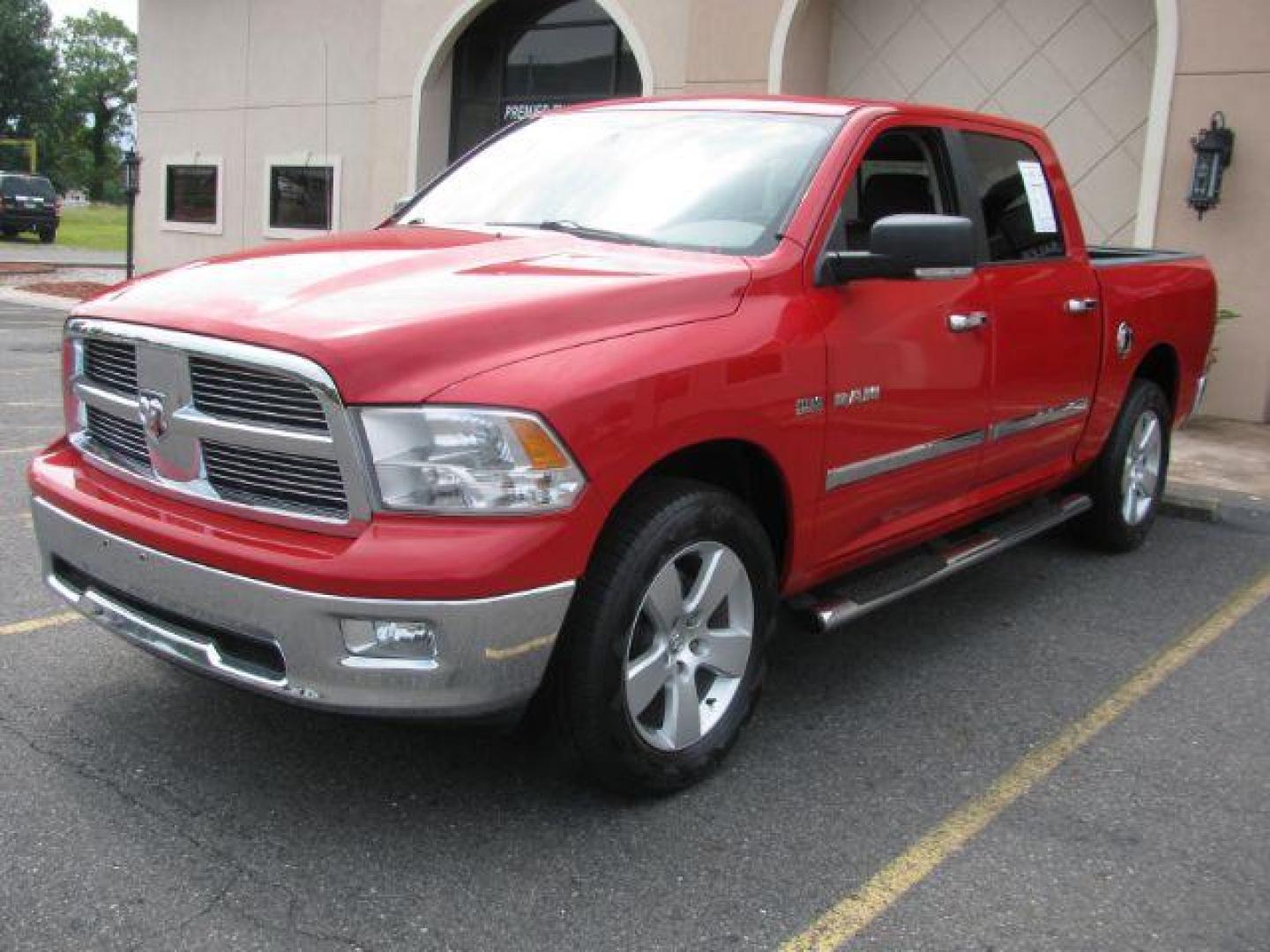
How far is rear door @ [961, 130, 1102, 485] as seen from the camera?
15.1 feet

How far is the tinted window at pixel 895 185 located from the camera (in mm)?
4051

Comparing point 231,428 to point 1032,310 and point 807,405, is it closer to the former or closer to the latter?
point 807,405

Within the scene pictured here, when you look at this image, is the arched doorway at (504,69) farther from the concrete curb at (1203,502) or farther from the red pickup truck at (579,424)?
the red pickup truck at (579,424)

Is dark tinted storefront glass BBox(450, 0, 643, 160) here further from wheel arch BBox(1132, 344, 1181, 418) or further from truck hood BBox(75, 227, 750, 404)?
truck hood BBox(75, 227, 750, 404)

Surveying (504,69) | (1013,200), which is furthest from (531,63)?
(1013,200)

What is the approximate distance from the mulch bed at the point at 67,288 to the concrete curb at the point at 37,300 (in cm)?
22

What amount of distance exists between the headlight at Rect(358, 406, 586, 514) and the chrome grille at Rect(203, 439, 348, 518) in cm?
14

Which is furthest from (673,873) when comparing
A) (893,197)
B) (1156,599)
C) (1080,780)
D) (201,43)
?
(201,43)

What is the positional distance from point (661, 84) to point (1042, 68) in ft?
13.5

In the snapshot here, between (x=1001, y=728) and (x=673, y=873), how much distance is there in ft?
4.82

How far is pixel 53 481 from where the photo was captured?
3496 mm

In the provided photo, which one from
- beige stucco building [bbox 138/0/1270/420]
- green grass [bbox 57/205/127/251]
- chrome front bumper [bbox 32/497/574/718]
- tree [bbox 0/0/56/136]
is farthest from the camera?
tree [bbox 0/0/56/136]

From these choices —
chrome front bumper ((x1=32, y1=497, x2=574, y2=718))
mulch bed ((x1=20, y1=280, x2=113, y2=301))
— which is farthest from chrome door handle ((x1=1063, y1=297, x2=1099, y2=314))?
mulch bed ((x1=20, y1=280, x2=113, y2=301))

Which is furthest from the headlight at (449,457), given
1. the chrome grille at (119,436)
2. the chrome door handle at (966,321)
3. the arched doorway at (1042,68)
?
the arched doorway at (1042,68)
